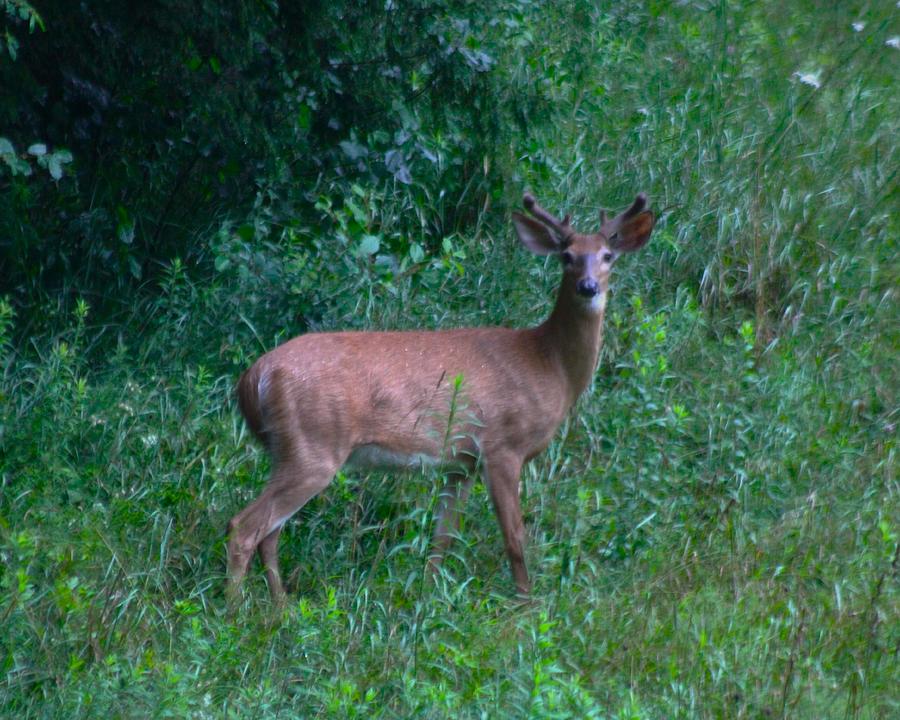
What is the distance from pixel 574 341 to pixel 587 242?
1.49 ft

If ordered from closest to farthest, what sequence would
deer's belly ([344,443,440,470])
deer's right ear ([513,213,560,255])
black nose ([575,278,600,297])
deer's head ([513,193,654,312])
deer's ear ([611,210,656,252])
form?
deer's belly ([344,443,440,470])
black nose ([575,278,600,297])
deer's head ([513,193,654,312])
deer's ear ([611,210,656,252])
deer's right ear ([513,213,560,255])

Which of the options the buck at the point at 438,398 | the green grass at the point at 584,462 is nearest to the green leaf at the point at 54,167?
the green grass at the point at 584,462

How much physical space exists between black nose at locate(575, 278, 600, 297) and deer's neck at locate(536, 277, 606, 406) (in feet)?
→ 0.37

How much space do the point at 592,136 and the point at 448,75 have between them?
155 cm

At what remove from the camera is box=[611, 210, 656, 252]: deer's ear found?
254 inches

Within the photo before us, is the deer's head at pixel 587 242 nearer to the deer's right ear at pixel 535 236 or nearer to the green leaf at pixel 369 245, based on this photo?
the deer's right ear at pixel 535 236

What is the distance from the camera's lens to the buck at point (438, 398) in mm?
5688

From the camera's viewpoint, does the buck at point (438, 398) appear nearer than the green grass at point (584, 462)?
No

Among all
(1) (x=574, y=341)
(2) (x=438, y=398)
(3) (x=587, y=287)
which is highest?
(3) (x=587, y=287)

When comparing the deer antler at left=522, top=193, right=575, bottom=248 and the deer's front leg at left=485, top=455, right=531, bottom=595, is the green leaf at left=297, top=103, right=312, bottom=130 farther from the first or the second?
the deer's front leg at left=485, top=455, right=531, bottom=595

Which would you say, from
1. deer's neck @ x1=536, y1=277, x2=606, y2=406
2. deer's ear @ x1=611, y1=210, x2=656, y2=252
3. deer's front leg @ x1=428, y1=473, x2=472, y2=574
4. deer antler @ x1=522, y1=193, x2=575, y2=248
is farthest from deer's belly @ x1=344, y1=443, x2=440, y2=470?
deer's ear @ x1=611, y1=210, x2=656, y2=252

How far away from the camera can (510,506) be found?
19.5 ft

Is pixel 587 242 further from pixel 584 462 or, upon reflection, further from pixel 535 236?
pixel 584 462

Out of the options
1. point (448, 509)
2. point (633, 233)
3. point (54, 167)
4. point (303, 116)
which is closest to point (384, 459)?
point (448, 509)
